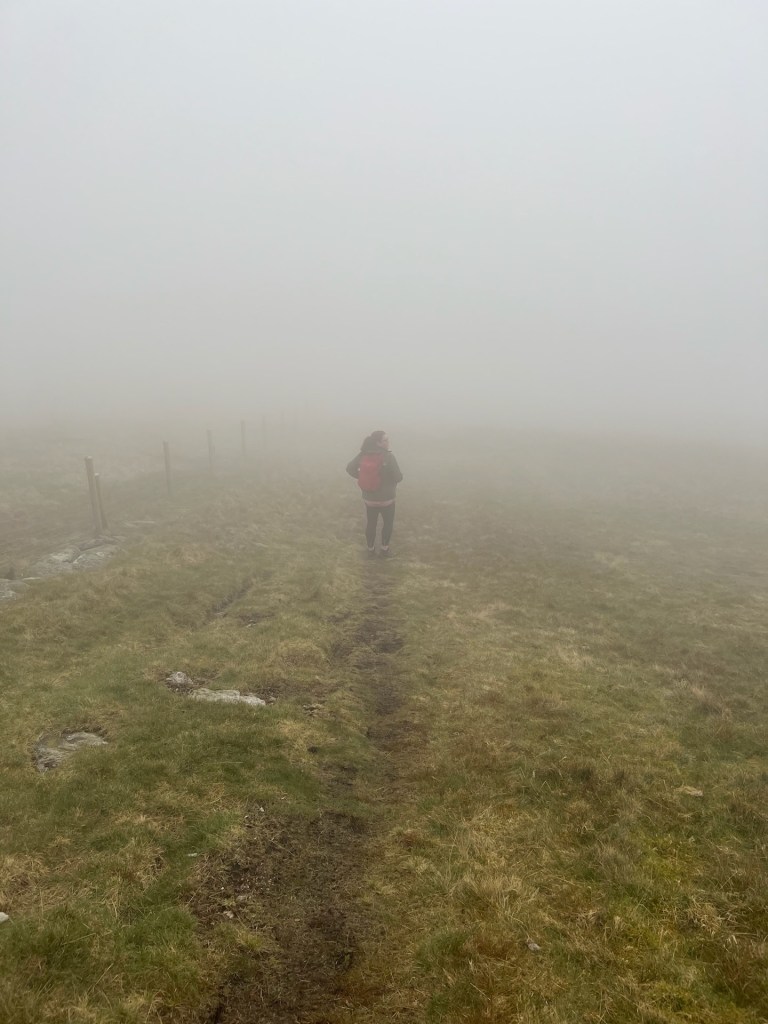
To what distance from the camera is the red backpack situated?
21.7 m

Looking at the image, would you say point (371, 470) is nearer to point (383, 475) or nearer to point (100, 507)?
point (383, 475)

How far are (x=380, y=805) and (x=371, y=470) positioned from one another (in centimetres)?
1408

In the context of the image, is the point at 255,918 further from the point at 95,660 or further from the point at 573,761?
the point at 95,660

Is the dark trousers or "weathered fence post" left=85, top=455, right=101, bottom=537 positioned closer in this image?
the dark trousers

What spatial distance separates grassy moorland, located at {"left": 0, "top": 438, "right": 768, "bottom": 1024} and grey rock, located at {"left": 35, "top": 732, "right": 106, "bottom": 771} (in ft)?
0.65

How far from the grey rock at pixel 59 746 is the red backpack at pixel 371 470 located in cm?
1325

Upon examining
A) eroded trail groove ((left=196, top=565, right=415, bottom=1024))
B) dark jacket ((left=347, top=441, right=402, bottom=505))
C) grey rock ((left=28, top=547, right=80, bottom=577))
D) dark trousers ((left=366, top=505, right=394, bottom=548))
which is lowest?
grey rock ((left=28, top=547, right=80, bottom=577))

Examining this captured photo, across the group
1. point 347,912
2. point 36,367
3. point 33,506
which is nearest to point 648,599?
point 347,912

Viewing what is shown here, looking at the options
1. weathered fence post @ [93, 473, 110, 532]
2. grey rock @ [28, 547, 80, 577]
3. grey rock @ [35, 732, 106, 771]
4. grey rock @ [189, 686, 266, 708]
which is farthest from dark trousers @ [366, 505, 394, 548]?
grey rock @ [35, 732, 106, 771]

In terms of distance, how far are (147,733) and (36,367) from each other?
126 m

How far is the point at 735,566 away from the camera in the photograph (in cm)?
2556

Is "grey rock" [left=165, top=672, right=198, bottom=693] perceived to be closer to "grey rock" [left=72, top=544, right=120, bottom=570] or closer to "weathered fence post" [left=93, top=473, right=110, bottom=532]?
"grey rock" [left=72, top=544, right=120, bottom=570]

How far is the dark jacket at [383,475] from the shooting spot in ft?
71.3

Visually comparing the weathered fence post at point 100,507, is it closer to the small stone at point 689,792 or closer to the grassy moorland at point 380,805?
the grassy moorland at point 380,805
